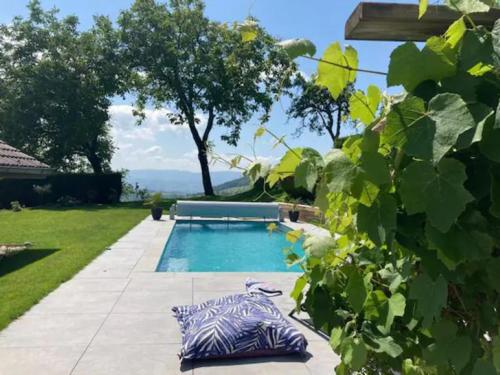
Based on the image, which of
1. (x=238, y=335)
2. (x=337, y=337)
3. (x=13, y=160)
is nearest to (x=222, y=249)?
(x=13, y=160)

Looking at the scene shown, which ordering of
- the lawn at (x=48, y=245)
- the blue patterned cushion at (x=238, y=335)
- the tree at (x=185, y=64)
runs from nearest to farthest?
the blue patterned cushion at (x=238, y=335), the lawn at (x=48, y=245), the tree at (x=185, y=64)

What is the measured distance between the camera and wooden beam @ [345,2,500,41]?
101 centimetres

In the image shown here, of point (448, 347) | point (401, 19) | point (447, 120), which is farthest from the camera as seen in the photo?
point (401, 19)

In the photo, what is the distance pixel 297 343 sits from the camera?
430 centimetres

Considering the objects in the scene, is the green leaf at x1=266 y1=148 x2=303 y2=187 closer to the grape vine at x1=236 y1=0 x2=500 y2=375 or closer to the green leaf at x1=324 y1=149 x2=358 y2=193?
the grape vine at x1=236 y1=0 x2=500 y2=375

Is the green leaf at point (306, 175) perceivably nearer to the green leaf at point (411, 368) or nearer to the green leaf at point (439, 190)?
the green leaf at point (439, 190)

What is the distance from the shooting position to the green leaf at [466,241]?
769 mm

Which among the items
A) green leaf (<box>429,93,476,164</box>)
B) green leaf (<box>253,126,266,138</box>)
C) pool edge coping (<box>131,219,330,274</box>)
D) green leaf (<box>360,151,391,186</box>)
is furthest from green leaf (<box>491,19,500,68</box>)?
pool edge coping (<box>131,219,330,274</box>)

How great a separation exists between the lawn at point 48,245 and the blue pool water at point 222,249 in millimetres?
1712

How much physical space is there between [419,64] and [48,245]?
11.4 meters

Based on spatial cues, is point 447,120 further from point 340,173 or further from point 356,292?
point 356,292

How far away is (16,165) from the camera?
33.0 feet

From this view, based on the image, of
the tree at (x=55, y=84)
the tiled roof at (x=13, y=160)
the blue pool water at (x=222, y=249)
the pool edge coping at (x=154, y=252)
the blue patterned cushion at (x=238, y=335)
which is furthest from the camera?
the tree at (x=55, y=84)

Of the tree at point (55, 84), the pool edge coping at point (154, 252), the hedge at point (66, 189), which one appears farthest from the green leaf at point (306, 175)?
the tree at point (55, 84)
